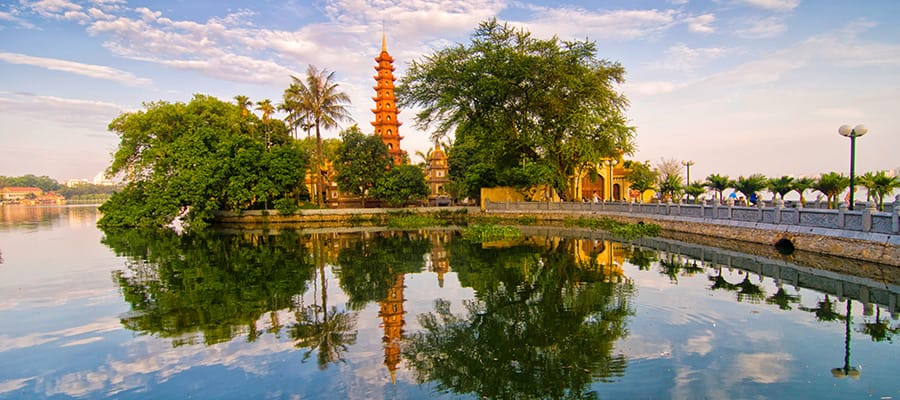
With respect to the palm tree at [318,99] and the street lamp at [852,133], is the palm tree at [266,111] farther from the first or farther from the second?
the street lamp at [852,133]

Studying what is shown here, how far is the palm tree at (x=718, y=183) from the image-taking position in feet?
108

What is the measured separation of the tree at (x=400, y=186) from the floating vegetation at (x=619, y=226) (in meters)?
13.6

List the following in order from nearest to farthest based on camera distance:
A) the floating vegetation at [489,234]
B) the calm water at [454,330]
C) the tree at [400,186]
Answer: the calm water at [454,330], the floating vegetation at [489,234], the tree at [400,186]

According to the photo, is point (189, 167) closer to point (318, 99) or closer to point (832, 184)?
point (318, 99)

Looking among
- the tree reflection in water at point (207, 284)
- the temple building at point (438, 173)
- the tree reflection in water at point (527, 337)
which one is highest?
the temple building at point (438, 173)

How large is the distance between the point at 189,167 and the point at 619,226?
1173 inches

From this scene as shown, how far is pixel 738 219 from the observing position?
67.4ft

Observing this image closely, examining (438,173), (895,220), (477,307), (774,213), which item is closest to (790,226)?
(774,213)

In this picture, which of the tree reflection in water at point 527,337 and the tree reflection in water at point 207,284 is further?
the tree reflection in water at point 207,284

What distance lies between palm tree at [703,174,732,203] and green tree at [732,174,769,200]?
7.30 feet

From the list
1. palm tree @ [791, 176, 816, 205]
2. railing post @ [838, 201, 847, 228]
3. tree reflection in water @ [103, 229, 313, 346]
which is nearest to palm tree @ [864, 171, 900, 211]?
palm tree @ [791, 176, 816, 205]

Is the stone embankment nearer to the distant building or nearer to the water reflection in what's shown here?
the water reflection

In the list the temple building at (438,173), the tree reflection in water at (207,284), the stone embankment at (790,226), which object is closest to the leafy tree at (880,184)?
the stone embankment at (790,226)

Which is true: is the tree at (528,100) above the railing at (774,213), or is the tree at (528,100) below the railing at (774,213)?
above
